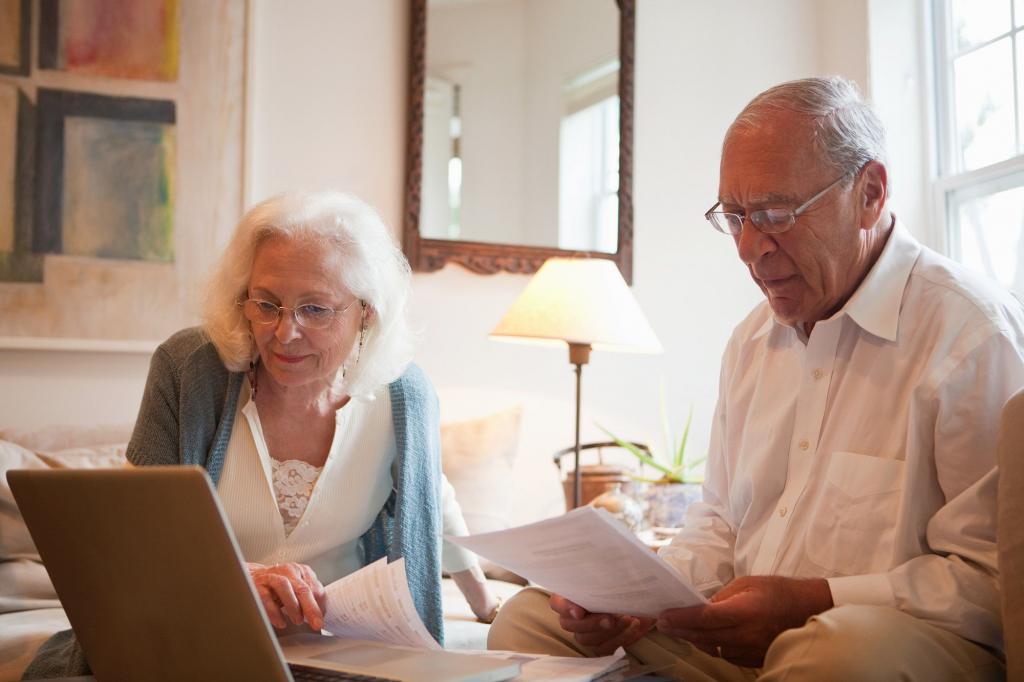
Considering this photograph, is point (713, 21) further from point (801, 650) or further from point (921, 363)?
point (801, 650)

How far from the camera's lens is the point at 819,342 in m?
1.48

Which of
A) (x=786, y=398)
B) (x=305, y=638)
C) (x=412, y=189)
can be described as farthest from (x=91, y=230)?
(x=786, y=398)

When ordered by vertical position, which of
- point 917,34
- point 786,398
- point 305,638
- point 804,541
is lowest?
point 305,638

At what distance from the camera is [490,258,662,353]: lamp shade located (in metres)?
2.64

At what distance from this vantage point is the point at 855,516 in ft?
4.39

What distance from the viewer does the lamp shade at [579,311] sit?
2.64m

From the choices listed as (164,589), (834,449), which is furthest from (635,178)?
(164,589)

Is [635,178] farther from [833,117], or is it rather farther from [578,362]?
[833,117]

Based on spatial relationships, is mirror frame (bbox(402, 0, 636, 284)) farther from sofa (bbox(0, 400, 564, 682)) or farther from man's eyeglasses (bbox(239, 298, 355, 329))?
man's eyeglasses (bbox(239, 298, 355, 329))

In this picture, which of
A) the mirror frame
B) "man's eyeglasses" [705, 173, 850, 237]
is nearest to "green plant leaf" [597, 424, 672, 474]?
the mirror frame

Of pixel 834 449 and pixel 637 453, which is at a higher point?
pixel 834 449

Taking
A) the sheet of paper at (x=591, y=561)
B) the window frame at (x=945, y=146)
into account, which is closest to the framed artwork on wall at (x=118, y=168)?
the sheet of paper at (x=591, y=561)

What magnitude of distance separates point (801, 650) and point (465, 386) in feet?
7.20

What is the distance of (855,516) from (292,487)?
3.14 feet
